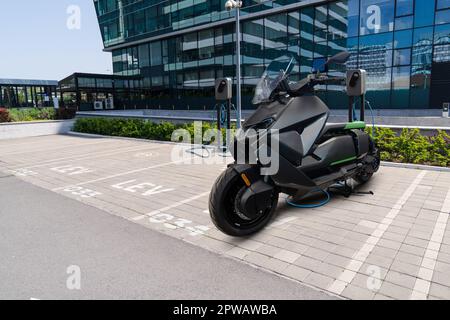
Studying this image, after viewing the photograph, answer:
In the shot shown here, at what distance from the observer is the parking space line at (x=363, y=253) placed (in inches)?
108

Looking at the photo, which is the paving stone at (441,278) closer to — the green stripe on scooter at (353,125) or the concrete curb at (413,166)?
the green stripe on scooter at (353,125)

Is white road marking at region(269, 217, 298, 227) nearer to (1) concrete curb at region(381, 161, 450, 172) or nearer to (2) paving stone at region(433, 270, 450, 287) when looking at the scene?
(2) paving stone at region(433, 270, 450, 287)

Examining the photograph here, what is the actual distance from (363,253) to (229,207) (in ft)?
4.67

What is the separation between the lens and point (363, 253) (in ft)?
10.8

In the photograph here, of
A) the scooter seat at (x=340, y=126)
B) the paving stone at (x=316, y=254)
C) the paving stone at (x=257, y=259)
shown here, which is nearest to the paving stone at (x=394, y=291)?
the paving stone at (x=316, y=254)

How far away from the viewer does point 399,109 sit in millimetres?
18375

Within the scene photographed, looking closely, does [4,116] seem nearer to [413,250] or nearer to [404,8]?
[413,250]

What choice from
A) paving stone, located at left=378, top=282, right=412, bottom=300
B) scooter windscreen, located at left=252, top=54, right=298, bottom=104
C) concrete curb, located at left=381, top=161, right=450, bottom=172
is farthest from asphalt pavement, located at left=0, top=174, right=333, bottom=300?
concrete curb, located at left=381, top=161, right=450, bottom=172

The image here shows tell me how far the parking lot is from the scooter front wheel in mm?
142

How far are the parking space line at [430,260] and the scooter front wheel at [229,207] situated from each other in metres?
1.66

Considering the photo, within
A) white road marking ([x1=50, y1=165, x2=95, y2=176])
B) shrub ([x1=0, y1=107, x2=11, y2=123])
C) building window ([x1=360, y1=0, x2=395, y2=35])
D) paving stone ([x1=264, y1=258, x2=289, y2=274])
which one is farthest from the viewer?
building window ([x1=360, y1=0, x2=395, y2=35])

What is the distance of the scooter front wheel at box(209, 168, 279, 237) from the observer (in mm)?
3438
